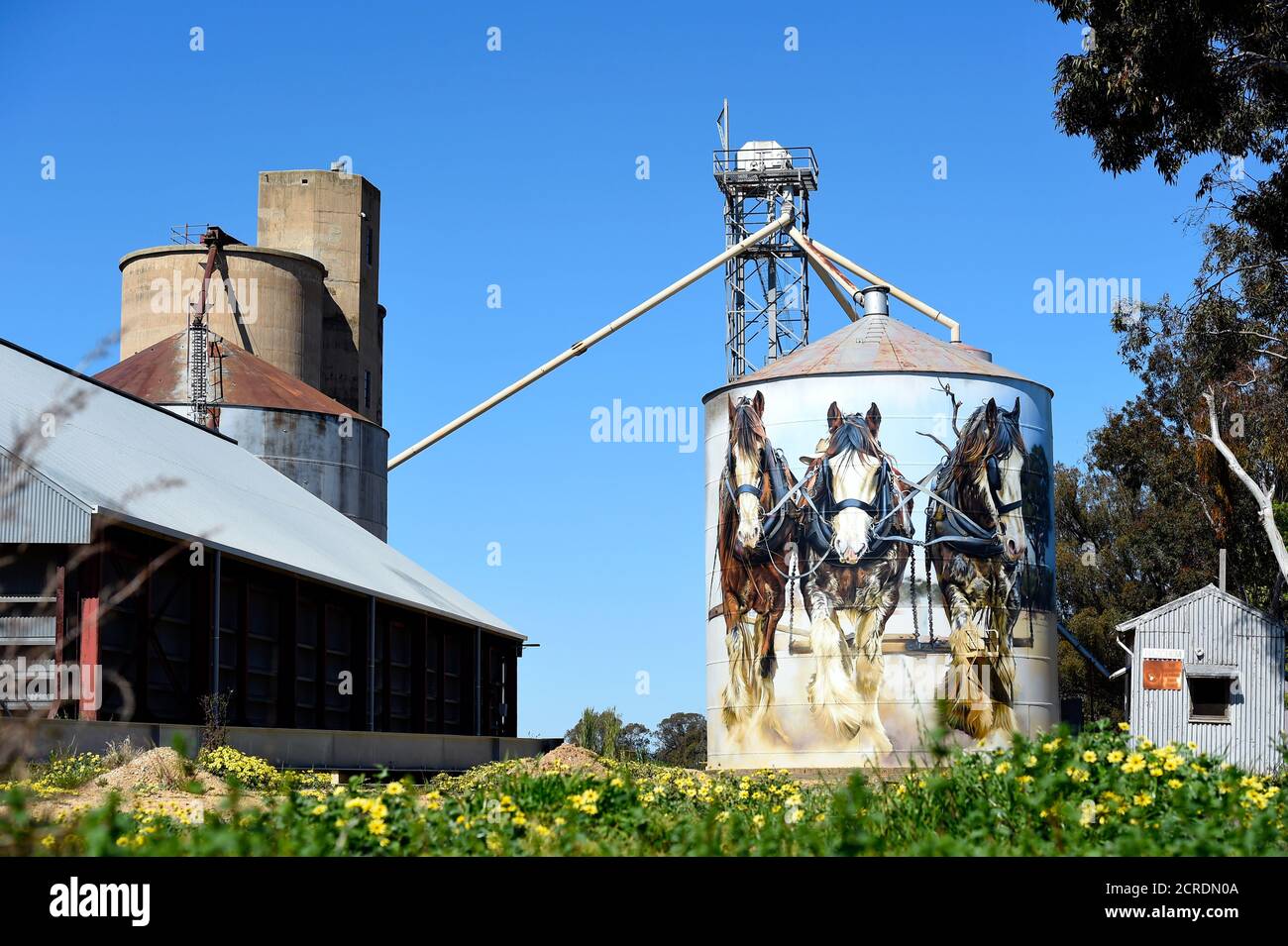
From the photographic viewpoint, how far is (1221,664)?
37.5 m

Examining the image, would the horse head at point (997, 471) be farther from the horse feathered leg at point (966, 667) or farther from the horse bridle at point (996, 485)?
the horse feathered leg at point (966, 667)

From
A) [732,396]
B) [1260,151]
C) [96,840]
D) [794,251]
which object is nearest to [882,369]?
[732,396]

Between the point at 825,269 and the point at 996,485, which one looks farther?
the point at 825,269

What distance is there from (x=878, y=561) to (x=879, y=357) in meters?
5.13

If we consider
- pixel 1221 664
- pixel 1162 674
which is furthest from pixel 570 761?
pixel 1221 664

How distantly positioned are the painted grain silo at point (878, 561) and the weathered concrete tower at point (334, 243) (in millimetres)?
32692

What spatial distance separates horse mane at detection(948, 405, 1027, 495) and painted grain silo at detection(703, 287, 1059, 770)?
0.05m

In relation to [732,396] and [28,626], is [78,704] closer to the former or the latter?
[28,626]

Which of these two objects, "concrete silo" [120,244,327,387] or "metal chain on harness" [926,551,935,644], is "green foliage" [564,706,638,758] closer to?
"metal chain on harness" [926,551,935,644]

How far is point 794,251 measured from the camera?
59.8 meters

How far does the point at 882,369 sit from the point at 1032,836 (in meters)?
27.3

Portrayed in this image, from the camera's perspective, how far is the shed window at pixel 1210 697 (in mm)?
37375

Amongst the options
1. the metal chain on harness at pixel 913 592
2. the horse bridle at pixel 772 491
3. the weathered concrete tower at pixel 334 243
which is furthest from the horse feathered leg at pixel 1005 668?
the weathered concrete tower at pixel 334 243

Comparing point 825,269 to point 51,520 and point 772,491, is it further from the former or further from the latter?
point 51,520
